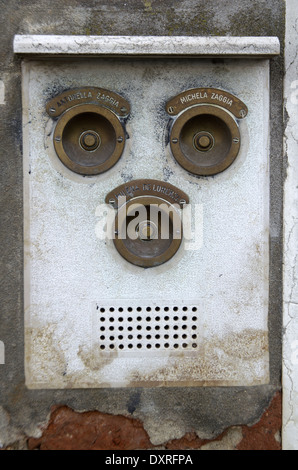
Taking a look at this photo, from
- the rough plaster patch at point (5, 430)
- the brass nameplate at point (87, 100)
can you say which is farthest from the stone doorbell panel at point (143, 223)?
the rough plaster patch at point (5, 430)

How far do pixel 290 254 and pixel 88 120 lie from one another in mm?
1598

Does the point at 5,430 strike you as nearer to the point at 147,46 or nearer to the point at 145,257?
the point at 145,257

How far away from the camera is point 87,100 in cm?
273

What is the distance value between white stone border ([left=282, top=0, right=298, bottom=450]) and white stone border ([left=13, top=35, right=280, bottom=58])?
0.22 metres

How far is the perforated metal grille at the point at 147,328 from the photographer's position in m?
2.82

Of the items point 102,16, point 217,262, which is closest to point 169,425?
point 217,262

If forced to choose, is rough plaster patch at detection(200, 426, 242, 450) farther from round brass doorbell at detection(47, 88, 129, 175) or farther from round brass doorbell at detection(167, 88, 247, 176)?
round brass doorbell at detection(47, 88, 129, 175)

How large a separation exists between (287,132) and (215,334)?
1.40 m

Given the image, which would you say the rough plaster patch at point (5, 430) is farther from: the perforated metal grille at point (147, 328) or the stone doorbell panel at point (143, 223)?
the perforated metal grille at point (147, 328)

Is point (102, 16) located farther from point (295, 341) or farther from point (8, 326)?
point (295, 341)

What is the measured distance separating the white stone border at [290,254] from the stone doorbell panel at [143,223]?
0.14m

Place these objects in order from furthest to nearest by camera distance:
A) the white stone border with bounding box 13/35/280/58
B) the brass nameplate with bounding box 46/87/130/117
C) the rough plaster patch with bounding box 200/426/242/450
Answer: the rough plaster patch with bounding box 200/426/242/450 < the brass nameplate with bounding box 46/87/130/117 < the white stone border with bounding box 13/35/280/58

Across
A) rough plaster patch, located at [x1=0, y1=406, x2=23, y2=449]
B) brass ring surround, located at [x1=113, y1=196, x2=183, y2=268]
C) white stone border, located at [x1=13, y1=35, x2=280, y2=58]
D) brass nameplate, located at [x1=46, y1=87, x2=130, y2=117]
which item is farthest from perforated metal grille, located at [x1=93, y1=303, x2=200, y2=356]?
white stone border, located at [x1=13, y1=35, x2=280, y2=58]

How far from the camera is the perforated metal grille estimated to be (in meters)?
2.82
